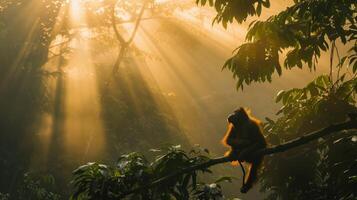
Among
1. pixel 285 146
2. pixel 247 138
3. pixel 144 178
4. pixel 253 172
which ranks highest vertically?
pixel 285 146

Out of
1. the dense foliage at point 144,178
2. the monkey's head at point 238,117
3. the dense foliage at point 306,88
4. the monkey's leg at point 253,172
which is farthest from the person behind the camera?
the monkey's head at point 238,117

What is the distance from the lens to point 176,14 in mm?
30844

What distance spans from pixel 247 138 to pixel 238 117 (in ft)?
1.27

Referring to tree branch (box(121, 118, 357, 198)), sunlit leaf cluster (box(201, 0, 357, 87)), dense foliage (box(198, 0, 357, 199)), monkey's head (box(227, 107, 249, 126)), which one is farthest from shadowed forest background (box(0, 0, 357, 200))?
tree branch (box(121, 118, 357, 198))

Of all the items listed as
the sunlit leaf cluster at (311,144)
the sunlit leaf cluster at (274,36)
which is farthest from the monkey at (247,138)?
the sunlit leaf cluster at (274,36)

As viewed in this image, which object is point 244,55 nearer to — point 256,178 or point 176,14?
point 256,178

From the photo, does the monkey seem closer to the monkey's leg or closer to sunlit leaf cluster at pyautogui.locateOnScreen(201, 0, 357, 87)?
the monkey's leg

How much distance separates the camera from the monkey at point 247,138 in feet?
21.7

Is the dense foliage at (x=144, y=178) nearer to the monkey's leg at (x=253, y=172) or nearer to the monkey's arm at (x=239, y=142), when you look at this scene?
the monkey's arm at (x=239, y=142)

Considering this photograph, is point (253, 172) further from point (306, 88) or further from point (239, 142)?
point (306, 88)

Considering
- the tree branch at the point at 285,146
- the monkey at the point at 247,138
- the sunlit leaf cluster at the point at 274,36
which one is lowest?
the monkey at the point at 247,138

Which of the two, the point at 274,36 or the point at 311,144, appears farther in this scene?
the point at 311,144

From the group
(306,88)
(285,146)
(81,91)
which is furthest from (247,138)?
(81,91)

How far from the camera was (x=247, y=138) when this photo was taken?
6910mm
